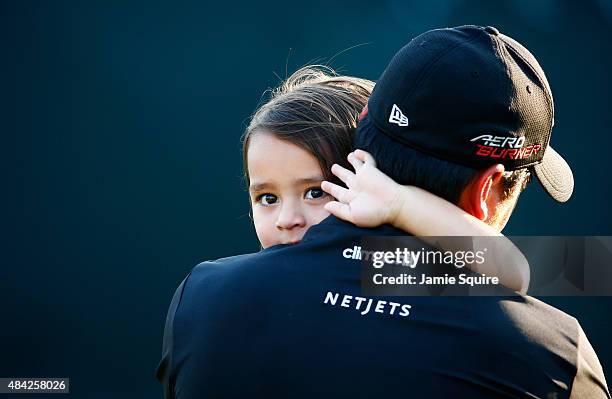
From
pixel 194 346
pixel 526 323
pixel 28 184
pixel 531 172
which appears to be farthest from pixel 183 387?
pixel 28 184

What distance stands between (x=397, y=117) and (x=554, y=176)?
429mm

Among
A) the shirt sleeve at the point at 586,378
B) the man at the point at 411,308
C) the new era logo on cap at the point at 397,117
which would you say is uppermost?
the new era logo on cap at the point at 397,117

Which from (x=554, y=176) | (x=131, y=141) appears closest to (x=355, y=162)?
(x=554, y=176)

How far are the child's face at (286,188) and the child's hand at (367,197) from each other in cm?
46

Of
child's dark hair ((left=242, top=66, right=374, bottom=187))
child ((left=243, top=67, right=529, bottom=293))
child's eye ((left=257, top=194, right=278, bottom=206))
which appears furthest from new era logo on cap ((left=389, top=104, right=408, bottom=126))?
child's eye ((left=257, top=194, right=278, bottom=206))

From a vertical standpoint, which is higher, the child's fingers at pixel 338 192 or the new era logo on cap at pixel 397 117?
the new era logo on cap at pixel 397 117

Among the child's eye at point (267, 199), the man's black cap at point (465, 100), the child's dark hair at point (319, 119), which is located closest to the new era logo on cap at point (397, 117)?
the man's black cap at point (465, 100)

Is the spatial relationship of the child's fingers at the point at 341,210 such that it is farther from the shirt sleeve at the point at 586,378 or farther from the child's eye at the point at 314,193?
the child's eye at the point at 314,193

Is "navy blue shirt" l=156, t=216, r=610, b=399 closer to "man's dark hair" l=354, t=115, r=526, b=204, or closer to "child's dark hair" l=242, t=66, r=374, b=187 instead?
"man's dark hair" l=354, t=115, r=526, b=204

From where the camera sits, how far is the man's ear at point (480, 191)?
51.1 inches

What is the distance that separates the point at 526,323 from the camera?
1.15 meters

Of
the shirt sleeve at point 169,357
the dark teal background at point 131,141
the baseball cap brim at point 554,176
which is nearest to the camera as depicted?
the shirt sleeve at point 169,357

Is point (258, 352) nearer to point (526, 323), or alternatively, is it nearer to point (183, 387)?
point (183, 387)
